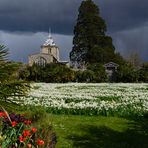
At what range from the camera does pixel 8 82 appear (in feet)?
27.3

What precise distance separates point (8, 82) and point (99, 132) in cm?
685

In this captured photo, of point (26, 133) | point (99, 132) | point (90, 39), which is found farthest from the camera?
point (90, 39)

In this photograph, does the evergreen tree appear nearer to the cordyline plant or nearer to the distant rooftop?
the distant rooftop

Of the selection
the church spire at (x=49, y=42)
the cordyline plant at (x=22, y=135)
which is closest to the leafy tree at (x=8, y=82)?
the cordyline plant at (x=22, y=135)

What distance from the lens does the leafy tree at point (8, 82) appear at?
27.1ft

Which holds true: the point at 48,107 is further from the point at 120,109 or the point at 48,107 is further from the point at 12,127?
the point at 12,127

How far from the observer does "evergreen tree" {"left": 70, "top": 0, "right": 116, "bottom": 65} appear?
91.5m

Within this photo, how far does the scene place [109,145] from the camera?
1259 centimetres

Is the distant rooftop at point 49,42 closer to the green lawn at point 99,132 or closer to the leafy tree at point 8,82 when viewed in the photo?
the green lawn at point 99,132

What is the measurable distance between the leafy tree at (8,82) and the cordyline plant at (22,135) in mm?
385

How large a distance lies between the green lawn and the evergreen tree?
239ft

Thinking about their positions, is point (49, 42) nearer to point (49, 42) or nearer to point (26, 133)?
point (49, 42)

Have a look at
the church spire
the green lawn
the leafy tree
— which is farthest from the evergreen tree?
the leafy tree

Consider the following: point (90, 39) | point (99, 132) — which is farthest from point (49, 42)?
point (99, 132)
